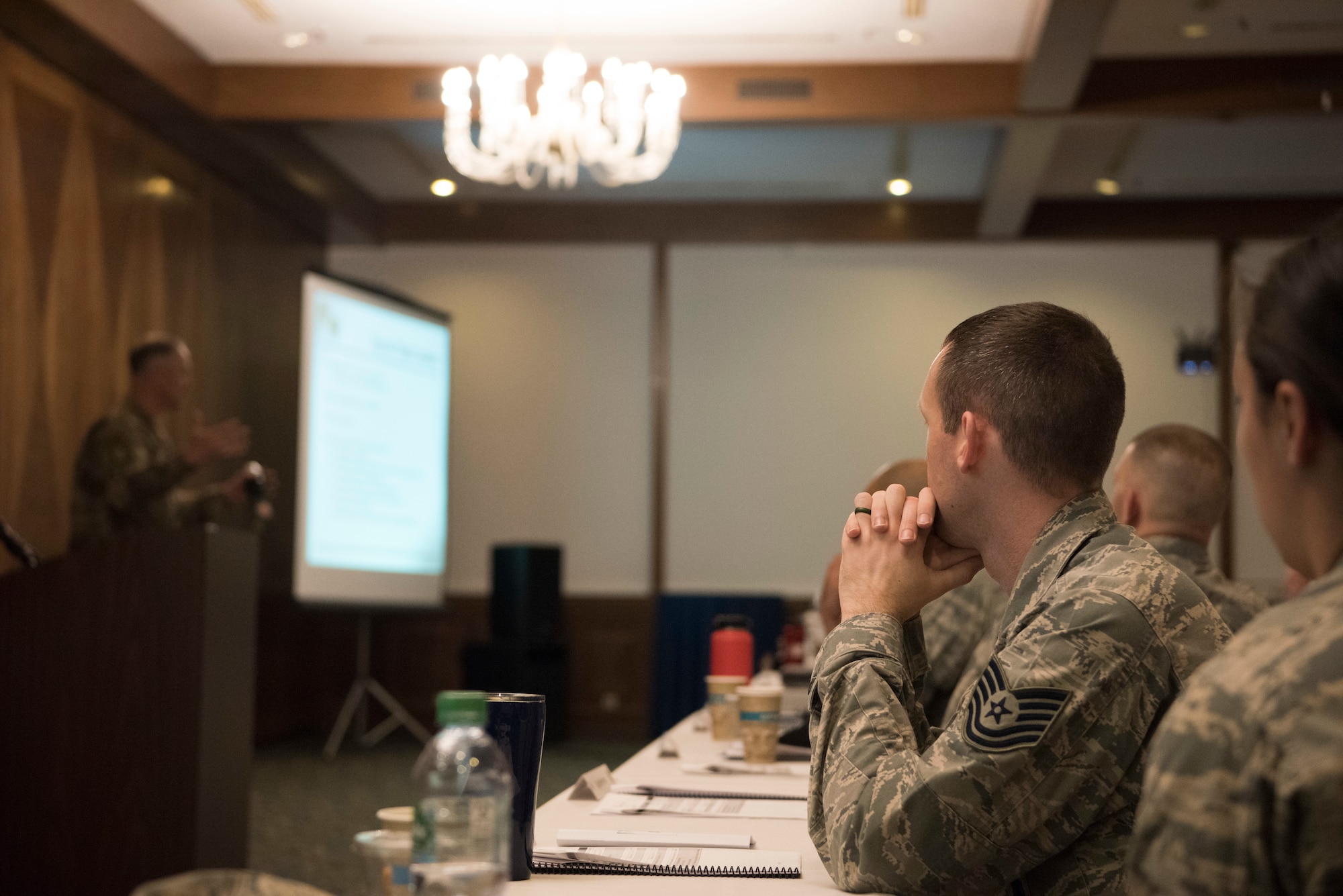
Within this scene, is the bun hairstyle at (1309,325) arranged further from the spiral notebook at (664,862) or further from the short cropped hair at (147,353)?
the short cropped hair at (147,353)

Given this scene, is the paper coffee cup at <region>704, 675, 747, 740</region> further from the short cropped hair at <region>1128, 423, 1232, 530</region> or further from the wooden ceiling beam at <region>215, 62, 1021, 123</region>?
the wooden ceiling beam at <region>215, 62, 1021, 123</region>

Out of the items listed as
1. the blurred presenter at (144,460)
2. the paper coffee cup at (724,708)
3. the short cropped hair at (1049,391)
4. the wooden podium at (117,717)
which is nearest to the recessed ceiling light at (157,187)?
the blurred presenter at (144,460)

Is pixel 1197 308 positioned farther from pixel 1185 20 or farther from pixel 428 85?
pixel 428 85

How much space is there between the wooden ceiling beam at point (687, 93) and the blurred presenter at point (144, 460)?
1.63 meters

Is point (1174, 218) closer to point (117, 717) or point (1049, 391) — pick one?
point (117, 717)

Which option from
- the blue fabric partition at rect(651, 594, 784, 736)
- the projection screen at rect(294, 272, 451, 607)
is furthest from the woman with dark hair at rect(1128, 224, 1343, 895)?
the blue fabric partition at rect(651, 594, 784, 736)

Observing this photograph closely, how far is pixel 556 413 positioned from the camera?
807cm

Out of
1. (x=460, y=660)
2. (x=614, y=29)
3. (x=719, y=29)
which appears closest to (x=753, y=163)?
(x=719, y=29)

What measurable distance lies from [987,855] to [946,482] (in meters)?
0.43

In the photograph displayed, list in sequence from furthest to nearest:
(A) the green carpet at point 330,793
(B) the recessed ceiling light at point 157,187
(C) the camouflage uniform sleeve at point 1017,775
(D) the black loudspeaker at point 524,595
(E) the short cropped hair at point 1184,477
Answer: (D) the black loudspeaker at point 524,595 → (B) the recessed ceiling light at point 157,187 → (A) the green carpet at point 330,793 → (E) the short cropped hair at point 1184,477 → (C) the camouflage uniform sleeve at point 1017,775

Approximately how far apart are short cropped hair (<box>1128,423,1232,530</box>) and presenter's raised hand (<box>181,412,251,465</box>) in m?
3.45

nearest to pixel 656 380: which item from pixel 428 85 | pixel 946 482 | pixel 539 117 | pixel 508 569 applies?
pixel 508 569

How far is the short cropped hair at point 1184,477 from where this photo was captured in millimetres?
2783

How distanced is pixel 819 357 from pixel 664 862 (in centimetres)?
678
